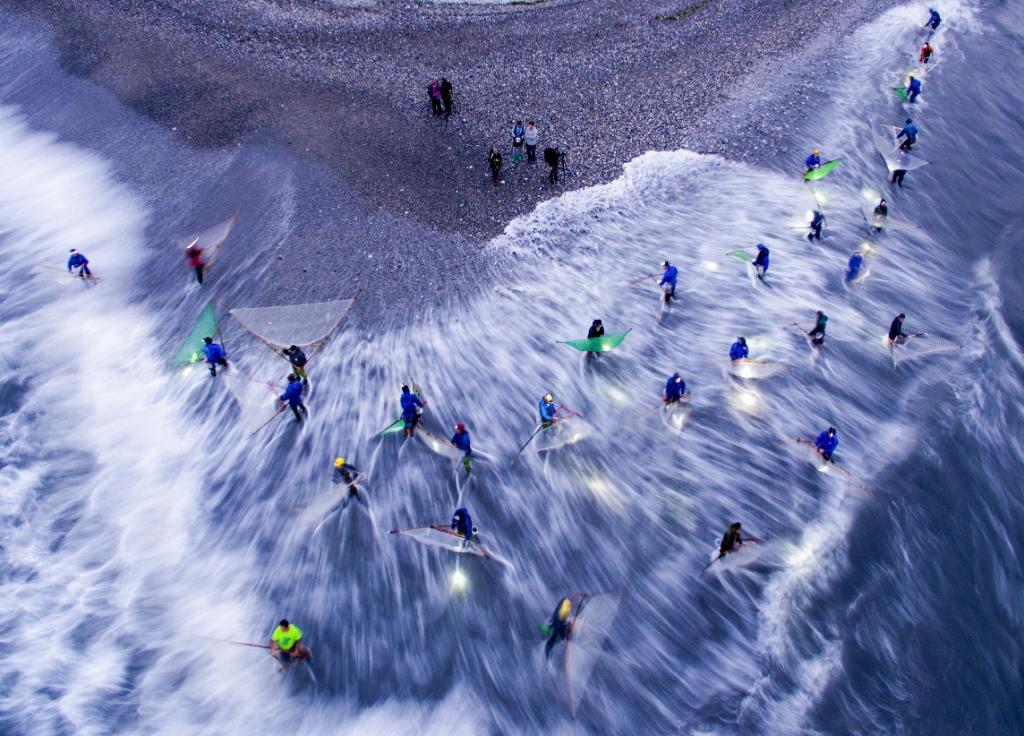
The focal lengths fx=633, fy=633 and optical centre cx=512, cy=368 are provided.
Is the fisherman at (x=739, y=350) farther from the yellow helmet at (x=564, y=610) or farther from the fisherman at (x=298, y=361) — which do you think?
the fisherman at (x=298, y=361)

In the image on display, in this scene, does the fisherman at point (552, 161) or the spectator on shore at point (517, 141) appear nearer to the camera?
the fisherman at point (552, 161)

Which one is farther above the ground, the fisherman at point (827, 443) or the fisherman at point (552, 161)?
the fisherman at point (552, 161)

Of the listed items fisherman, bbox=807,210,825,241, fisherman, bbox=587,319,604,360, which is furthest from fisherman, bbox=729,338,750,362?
fisherman, bbox=807,210,825,241

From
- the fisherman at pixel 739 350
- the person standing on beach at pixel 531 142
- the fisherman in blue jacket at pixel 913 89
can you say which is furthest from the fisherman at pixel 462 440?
the fisherman in blue jacket at pixel 913 89

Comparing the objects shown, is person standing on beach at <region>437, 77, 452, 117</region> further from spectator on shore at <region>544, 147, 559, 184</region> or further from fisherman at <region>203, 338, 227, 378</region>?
fisherman at <region>203, 338, 227, 378</region>

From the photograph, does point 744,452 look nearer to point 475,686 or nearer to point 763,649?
point 763,649

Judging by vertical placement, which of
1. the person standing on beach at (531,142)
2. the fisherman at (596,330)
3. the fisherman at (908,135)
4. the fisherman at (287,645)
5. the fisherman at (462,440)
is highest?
the fisherman at (908,135)

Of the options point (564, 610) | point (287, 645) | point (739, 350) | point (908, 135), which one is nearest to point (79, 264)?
point (287, 645)
